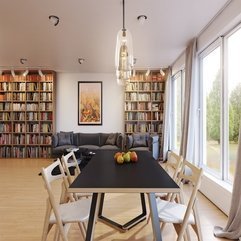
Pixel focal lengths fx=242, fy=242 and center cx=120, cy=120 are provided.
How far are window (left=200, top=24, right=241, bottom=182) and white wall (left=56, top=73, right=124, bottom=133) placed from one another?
372 cm

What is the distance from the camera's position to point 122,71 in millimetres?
3033

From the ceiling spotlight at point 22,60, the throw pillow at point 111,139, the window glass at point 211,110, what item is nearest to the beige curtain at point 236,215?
the window glass at point 211,110

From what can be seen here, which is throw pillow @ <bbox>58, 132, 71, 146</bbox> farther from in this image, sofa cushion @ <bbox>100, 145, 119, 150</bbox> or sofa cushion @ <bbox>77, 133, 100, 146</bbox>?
sofa cushion @ <bbox>100, 145, 119, 150</bbox>

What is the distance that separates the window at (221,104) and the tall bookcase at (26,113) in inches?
187

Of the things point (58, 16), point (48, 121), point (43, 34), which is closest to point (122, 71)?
point (58, 16)

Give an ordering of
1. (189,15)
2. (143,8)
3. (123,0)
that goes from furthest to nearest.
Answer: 1. (189,15)
2. (143,8)
3. (123,0)

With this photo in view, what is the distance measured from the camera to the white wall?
25.5ft

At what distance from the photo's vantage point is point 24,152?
7516 millimetres

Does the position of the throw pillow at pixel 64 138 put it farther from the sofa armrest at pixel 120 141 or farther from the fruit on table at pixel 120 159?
the fruit on table at pixel 120 159

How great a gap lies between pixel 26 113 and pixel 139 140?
3.60 m

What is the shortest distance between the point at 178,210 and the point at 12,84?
6907mm

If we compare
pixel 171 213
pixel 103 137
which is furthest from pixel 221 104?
pixel 103 137

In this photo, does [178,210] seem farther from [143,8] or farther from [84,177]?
[143,8]

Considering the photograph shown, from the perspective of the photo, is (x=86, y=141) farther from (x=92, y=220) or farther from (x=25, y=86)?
(x=92, y=220)
